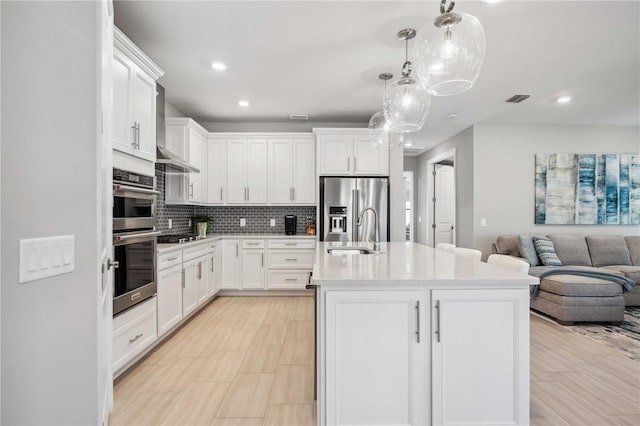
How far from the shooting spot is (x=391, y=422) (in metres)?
1.59

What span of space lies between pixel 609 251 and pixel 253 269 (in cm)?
499

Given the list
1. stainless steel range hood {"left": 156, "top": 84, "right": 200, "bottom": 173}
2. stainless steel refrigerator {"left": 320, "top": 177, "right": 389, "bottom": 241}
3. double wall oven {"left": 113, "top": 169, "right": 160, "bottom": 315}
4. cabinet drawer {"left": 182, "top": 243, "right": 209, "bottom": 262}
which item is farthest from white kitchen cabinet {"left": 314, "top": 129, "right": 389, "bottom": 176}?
double wall oven {"left": 113, "top": 169, "right": 160, "bottom": 315}

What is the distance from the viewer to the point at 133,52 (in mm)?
2359

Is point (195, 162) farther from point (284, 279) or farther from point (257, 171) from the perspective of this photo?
point (284, 279)

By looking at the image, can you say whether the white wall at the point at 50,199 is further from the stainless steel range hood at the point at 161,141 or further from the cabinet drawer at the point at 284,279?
the cabinet drawer at the point at 284,279

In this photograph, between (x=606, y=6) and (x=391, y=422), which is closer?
(x=391, y=422)

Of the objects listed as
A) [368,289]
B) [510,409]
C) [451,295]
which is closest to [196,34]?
[368,289]

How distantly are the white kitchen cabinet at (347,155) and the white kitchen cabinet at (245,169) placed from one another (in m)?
0.87

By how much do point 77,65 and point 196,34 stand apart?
174cm

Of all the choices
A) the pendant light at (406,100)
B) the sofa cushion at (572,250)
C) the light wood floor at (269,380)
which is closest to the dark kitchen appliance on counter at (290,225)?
the light wood floor at (269,380)

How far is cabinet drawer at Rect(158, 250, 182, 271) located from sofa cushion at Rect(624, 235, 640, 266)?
232 inches

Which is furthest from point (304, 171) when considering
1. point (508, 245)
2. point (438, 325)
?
point (438, 325)

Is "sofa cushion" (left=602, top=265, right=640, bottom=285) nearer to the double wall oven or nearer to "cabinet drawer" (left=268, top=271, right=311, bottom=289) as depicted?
"cabinet drawer" (left=268, top=271, right=311, bottom=289)

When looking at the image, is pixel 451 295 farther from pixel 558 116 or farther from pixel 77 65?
pixel 558 116
